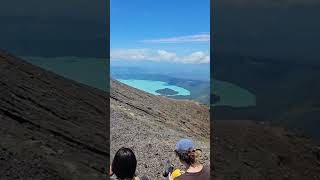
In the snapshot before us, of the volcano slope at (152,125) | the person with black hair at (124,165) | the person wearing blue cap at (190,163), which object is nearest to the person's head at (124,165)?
the person with black hair at (124,165)

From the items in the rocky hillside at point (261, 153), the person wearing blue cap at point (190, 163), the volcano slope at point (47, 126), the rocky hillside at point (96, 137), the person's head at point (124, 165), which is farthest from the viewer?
the rocky hillside at point (261, 153)

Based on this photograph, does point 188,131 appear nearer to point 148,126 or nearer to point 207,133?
point 207,133

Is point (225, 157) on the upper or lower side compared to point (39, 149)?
lower

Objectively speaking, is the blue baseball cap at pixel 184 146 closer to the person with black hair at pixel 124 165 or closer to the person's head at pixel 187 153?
the person's head at pixel 187 153

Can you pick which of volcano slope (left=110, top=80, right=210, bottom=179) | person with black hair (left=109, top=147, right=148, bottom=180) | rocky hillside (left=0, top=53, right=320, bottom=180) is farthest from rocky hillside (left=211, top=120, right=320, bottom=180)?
person with black hair (left=109, top=147, right=148, bottom=180)

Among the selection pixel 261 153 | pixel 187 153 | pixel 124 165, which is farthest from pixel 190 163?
pixel 261 153

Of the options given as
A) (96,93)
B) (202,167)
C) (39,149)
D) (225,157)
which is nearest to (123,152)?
(202,167)

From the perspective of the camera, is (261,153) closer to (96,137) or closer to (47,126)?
(96,137)
